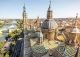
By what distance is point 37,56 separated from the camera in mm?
14086

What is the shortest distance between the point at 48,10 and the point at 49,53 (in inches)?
334

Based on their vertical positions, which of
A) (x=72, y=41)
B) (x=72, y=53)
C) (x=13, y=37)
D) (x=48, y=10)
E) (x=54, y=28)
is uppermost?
(x=48, y=10)

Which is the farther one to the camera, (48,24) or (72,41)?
(48,24)

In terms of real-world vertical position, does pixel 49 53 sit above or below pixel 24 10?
below

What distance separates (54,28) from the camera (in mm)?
17359

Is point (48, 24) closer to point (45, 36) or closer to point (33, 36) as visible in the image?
point (45, 36)

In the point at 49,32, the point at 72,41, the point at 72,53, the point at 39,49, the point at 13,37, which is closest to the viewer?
the point at 72,53

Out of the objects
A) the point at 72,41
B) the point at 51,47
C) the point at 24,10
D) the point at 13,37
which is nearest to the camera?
the point at 72,41

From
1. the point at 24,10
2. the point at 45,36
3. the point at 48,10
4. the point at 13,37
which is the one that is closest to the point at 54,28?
the point at 45,36

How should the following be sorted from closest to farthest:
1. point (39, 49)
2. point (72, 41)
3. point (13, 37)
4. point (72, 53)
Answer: point (72, 53)
point (72, 41)
point (39, 49)
point (13, 37)

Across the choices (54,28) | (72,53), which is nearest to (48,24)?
(54,28)

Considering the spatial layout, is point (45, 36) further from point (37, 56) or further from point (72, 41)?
point (72, 41)

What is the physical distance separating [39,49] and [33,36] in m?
7.01

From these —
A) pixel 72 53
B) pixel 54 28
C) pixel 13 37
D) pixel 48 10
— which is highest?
pixel 48 10
